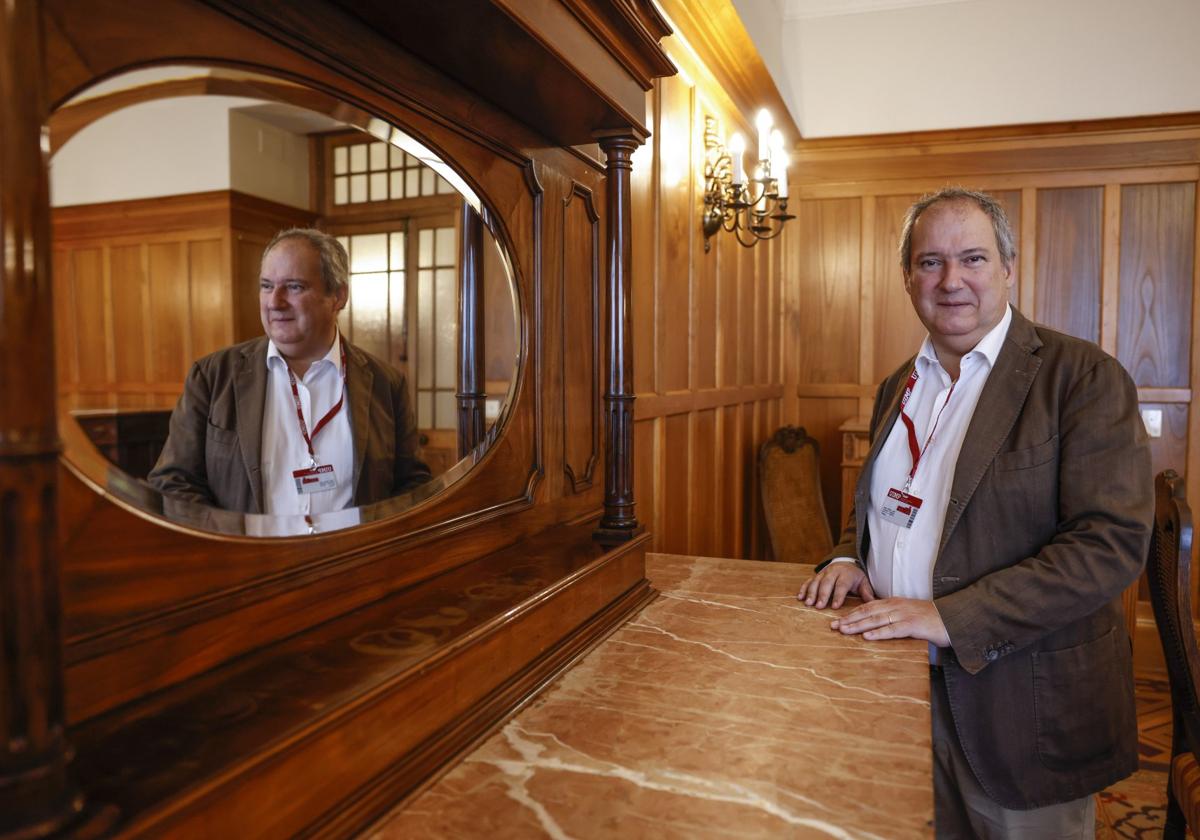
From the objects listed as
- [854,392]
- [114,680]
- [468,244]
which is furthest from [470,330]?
[854,392]

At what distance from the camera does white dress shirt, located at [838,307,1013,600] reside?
75.5 inches

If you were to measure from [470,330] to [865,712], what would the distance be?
844 millimetres

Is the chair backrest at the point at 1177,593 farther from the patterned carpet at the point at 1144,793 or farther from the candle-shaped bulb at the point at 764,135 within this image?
the candle-shaped bulb at the point at 764,135

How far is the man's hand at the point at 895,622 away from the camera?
1.59 m

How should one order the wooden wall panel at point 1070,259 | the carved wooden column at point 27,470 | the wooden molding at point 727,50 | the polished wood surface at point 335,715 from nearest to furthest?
the carved wooden column at point 27,470 → the polished wood surface at point 335,715 → the wooden molding at point 727,50 → the wooden wall panel at point 1070,259

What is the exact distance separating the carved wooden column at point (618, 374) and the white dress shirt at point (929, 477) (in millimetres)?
624

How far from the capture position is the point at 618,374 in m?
1.83

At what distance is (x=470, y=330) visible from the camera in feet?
4.51

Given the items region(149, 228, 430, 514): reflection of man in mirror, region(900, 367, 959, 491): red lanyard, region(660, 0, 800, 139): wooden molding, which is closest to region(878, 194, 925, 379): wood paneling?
region(660, 0, 800, 139): wooden molding

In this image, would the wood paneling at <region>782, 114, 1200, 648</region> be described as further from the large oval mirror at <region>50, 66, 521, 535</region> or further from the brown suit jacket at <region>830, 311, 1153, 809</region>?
the large oval mirror at <region>50, 66, 521, 535</region>

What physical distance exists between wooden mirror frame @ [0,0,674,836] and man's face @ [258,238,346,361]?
0.71ft

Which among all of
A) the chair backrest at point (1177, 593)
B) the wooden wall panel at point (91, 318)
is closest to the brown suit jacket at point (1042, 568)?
the chair backrest at point (1177, 593)

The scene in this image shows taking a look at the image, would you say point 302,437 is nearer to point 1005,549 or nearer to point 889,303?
point 1005,549

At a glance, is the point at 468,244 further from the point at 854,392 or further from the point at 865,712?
the point at 854,392
